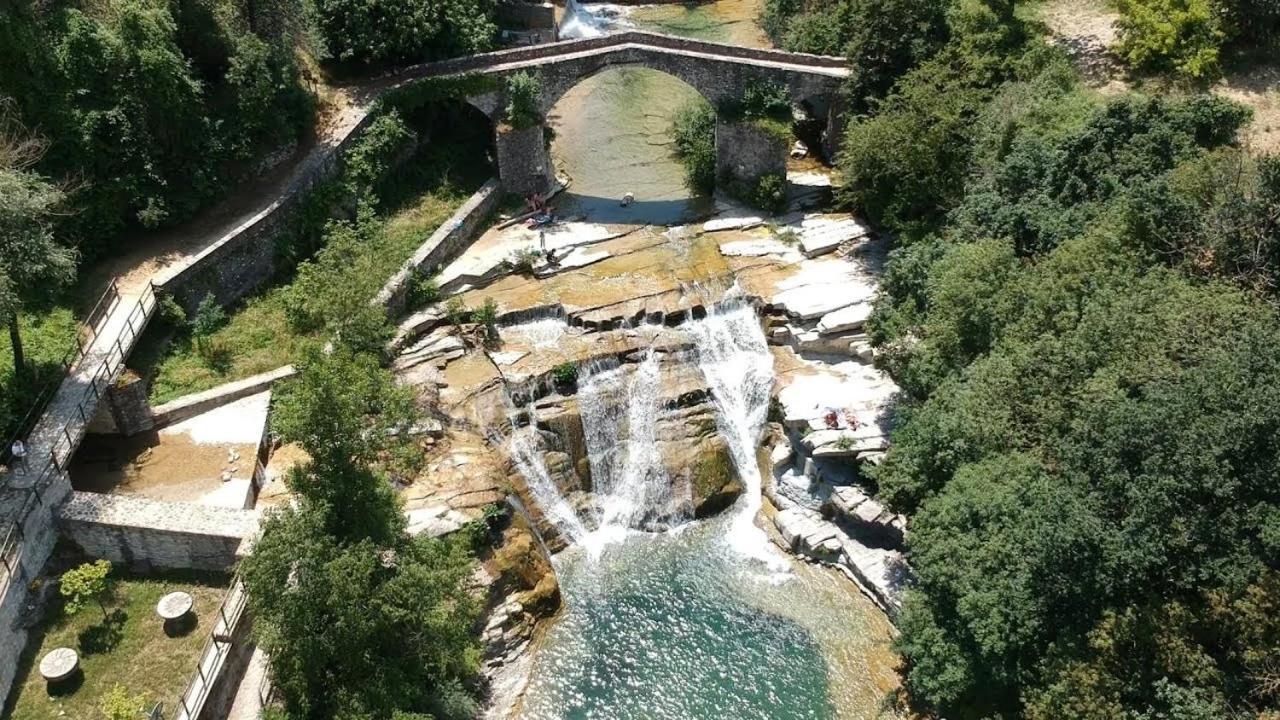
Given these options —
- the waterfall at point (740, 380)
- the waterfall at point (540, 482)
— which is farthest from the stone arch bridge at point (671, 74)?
the waterfall at point (540, 482)

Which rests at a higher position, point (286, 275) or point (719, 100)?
point (719, 100)

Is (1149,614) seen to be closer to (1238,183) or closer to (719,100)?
(1238,183)

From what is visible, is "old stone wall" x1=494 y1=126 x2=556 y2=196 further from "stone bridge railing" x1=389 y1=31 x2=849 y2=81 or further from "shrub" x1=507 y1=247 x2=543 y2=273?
"shrub" x1=507 y1=247 x2=543 y2=273

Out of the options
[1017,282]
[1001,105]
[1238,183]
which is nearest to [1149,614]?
[1017,282]

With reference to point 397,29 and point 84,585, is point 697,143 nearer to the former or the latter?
point 397,29

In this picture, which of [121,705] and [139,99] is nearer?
[121,705]

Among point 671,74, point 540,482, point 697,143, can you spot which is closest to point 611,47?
point 671,74

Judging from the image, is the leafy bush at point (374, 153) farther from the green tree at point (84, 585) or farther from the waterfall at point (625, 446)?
the green tree at point (84, 585)
